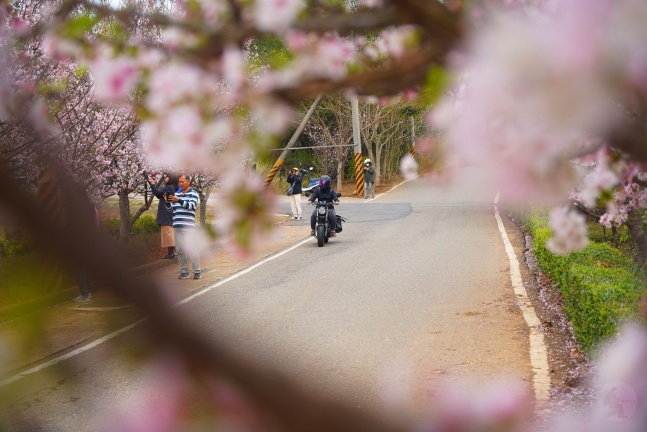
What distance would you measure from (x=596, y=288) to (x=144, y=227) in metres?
13.5

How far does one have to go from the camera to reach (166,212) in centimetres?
1458

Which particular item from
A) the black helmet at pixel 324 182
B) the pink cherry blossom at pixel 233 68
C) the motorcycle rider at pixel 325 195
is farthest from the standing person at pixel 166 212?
the pink cherry blossom at pixel 233 68

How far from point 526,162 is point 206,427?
50 cm

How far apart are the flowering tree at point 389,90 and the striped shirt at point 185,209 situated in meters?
10.6

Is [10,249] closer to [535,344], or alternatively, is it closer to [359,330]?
[359,330]

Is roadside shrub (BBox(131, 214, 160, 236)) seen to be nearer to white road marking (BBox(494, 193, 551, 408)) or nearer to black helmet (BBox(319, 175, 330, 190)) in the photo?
black helmet (BBox(319, 175, 330, 190))

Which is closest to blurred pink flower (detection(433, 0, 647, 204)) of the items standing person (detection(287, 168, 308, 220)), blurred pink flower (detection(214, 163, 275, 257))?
blurred pink flower (detection(214, 163, 275, 257))

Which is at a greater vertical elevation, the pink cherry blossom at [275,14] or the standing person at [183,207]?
the pink cherry blossom at [275,14]

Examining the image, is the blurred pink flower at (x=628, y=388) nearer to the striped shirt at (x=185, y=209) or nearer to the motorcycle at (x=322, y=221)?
the striped shirt at (x=185, y=209)

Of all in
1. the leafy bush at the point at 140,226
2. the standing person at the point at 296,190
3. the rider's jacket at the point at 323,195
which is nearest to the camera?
the rider's jacket at the point at 323,195

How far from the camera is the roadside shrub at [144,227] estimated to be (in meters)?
18.8

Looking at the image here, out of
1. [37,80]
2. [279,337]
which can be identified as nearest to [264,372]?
[279,337]

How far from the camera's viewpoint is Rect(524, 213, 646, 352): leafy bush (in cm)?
671

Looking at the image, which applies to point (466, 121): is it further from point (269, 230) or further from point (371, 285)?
point (371, 285)
